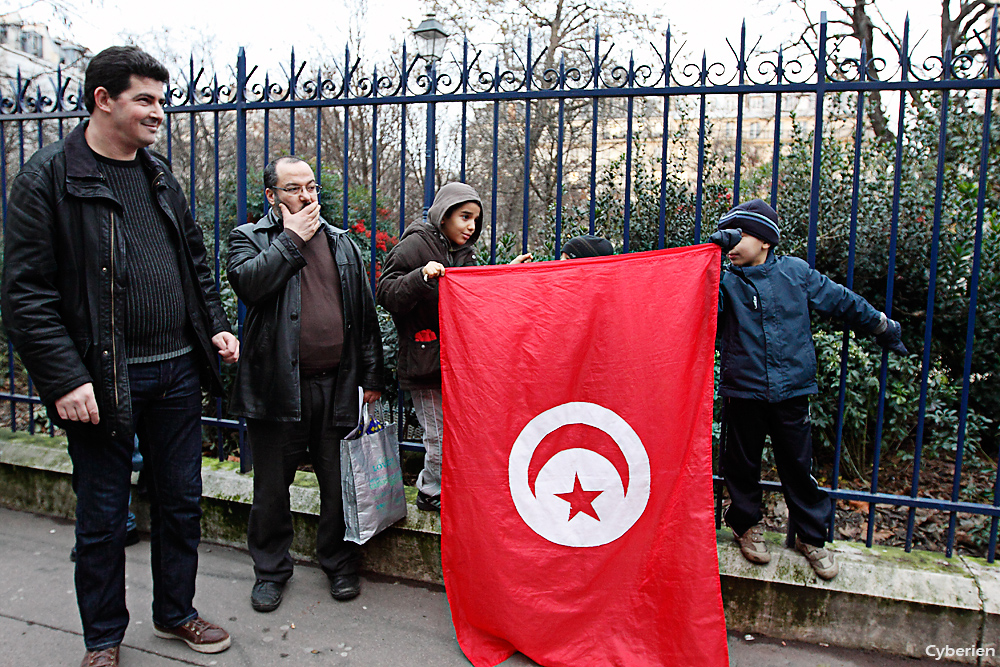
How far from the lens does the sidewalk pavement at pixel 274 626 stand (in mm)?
2746

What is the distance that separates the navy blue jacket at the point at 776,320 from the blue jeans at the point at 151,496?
214 centimetres

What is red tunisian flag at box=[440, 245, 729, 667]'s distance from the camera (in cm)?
254

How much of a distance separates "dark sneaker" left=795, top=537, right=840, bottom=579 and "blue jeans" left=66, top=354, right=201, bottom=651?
246 centimetres

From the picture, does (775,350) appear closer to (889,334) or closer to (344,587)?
(889,334)

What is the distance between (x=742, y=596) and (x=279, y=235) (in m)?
2.42

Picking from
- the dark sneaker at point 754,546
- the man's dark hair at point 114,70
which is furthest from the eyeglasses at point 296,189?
the dark sneaker at point 754,546

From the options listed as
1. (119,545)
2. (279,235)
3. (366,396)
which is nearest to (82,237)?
(279,235)

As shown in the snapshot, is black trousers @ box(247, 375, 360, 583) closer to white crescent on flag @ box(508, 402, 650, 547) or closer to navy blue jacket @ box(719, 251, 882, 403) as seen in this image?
white crescent on flag @ box(508, 402, 650, 547)

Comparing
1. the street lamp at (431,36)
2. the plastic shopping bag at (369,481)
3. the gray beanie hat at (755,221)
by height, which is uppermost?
the street lamp at (431,36)

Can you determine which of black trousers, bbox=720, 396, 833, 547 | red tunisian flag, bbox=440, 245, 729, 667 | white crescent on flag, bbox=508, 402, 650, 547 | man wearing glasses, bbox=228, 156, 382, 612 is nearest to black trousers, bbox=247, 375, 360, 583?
man wearing glasses, bbox=228, 156, 382, 612

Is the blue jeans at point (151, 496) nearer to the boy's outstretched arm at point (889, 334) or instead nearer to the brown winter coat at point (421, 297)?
the brown winter coat at point (421, 297)

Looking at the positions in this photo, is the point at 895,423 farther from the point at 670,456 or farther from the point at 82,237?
the point at 82,237

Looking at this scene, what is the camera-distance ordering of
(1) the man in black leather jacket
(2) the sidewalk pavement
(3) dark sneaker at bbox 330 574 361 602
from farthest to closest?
(3) dark sneaker at bbox 330 574 361 602 < (2) the sidewalk pavement < (1) the man in black leather jacket

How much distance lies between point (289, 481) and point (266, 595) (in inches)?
19.4
